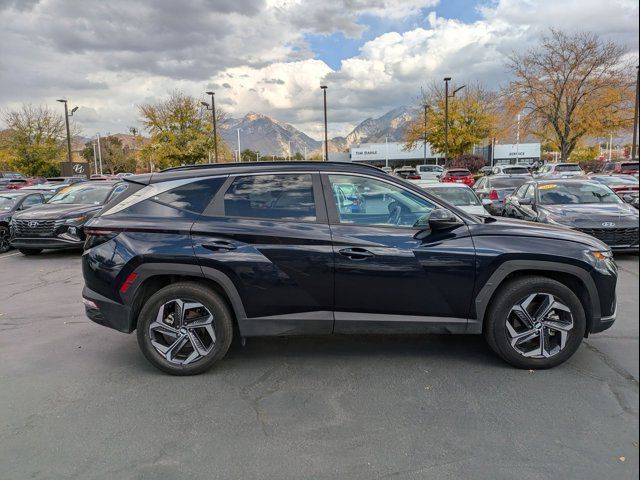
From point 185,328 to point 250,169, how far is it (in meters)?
1.51

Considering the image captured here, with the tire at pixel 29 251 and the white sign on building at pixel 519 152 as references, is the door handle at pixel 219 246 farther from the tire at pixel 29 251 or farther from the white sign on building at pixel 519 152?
the white sign on building at pixel 519 152

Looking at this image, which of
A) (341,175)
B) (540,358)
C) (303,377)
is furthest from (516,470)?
(341,175)

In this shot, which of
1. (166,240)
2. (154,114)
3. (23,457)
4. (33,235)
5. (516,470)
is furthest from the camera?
(154,114)

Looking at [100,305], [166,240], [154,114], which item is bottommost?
[100,305]

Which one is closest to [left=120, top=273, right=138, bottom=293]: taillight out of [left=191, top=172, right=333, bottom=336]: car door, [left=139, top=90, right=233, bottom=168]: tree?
[left=191, top=172, right=333, bottom=336]: car door

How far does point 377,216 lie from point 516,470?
2.14 meters

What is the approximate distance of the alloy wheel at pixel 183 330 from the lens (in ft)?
13.0

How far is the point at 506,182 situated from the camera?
54.5 feet

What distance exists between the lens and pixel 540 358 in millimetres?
3969

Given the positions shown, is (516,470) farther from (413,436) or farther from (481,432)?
(413,436)

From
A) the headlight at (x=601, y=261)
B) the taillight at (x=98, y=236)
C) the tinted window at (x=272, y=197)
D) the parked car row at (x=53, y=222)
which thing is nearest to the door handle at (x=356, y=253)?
the tinted window at (x=272, y=197)

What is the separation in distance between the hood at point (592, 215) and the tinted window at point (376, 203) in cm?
549

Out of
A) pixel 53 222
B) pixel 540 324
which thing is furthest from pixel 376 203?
pixel 53 222

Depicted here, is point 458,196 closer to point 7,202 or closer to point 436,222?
point 436,222
